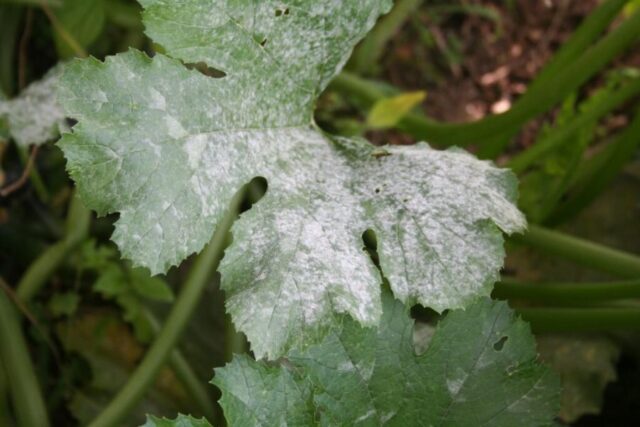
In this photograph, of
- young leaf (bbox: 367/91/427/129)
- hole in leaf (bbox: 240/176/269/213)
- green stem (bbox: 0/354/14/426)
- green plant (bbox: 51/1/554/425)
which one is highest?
green plant (bbox: 51/1/554/425)

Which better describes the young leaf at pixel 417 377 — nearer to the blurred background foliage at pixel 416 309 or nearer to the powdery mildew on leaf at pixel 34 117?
the blurred background foliage at pixel 416 309

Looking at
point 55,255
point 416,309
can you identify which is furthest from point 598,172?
point 55,255

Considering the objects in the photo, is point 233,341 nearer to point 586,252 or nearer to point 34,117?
point 34,117

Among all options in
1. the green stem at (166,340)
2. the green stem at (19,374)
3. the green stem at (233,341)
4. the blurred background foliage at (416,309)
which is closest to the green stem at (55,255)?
the blurred background foliage at (416,309)

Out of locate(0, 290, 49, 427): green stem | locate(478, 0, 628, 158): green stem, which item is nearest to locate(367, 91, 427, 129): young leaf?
locate(478, 0, 628, 158): green stem

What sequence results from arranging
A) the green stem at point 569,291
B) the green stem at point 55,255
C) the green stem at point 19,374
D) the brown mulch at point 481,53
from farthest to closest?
1. the brown mulch at point 481,53
2. the green stem at point 55,255
3. the green stem at point 19,374
4. the green stem at point 569,291

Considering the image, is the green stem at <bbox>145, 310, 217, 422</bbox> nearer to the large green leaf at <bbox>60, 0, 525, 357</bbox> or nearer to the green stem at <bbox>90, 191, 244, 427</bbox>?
the green stem at <bbox>90, 191, 244, 427</bbox>
